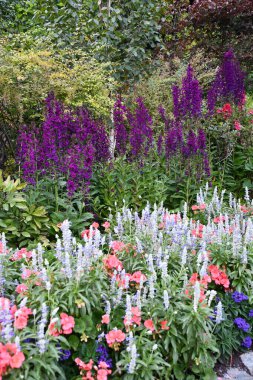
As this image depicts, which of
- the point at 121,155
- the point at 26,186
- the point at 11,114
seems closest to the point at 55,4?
the point at 11,114

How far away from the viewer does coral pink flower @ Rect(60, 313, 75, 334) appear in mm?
2484

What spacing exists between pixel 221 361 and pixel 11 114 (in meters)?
3.79

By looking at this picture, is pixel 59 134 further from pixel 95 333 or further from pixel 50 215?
pixel 95 333

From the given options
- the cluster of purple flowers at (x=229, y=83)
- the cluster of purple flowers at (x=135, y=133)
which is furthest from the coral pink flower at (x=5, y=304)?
the cluster of purple flowers at (x=229, y=83)

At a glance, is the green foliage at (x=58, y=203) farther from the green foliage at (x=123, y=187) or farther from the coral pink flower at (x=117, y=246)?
the coral pink flower at (x=117, y=246)

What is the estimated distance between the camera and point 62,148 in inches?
184

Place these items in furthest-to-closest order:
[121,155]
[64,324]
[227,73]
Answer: [227,73]
[121,155]
[64,324]

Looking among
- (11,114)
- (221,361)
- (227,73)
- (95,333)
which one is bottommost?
(221,361)

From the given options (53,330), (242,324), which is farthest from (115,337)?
(242,324)

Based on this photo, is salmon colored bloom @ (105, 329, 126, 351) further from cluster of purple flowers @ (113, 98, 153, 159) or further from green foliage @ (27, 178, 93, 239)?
cluster of purple flowers @ (113, 98, 153, 159)

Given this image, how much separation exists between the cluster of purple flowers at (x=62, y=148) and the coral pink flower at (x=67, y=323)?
71.7 inches

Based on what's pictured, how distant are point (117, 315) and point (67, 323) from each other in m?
0.40

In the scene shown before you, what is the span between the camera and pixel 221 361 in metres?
3.09

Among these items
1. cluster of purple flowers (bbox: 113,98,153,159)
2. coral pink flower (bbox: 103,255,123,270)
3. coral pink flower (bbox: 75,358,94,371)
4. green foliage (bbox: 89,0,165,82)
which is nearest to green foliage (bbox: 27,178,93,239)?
cluster of purple flowers (bbox: 113,98,153,159)
